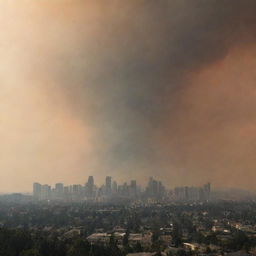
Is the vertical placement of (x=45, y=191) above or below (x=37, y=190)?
below

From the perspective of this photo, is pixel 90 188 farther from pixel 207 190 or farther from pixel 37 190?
pixel 207 190

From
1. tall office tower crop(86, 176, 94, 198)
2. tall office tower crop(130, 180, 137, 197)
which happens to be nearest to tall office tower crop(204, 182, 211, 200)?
tall office tower crop(130, 180, 137, 197)

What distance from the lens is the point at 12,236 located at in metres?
8.40

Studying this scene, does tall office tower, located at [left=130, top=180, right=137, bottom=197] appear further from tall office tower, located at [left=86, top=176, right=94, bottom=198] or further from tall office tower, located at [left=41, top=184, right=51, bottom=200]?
tall office tower, located at [left=41, top=184, right=51, bottom=200]

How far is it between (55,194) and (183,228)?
2394cm

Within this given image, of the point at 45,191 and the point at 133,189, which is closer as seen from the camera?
the point at 133,189

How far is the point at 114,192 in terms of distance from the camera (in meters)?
33.4

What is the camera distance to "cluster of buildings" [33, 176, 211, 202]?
31.2 meters

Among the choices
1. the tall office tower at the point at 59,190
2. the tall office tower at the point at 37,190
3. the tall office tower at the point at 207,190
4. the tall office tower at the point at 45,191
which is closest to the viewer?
the tall office tower at the point at 207,190

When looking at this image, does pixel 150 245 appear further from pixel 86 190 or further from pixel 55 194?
pixel 55 194

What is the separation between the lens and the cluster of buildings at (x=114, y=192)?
102 ft

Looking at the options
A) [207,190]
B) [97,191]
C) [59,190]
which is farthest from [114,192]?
[207,190]

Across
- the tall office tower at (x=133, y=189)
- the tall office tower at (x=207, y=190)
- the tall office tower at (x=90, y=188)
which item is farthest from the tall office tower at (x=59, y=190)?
the tall office tower at (x=207, y=190)

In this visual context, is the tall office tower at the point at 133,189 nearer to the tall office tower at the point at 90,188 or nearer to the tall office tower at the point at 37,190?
the tall office tower at the point at 90,188
